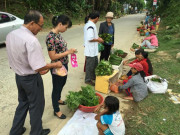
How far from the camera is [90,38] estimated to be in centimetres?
400

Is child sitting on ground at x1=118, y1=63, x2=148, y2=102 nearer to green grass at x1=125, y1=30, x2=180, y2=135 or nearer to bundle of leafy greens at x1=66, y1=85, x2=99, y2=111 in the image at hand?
green grass at x1=125, y1=30, x2=180, y2=135

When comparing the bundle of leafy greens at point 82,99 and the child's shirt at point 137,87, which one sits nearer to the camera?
the bundle of leafy greens at point 82,99

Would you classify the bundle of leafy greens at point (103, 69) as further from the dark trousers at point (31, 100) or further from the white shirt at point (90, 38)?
the dark trousers at point (31, 100)

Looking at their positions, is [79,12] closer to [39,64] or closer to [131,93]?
[131,93]

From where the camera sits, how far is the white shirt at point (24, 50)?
6.37 ft

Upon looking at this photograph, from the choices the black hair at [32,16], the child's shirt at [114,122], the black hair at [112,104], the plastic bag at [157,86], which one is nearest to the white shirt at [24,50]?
the black hair at [32,16]

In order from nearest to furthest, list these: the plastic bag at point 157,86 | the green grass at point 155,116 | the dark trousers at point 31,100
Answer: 1. the dark trousers at point 31,100
2. the green grass at point 155,116
3. the plastic bag at point 157,86

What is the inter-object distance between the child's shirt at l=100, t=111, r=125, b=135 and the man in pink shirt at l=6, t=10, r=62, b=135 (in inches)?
38.6

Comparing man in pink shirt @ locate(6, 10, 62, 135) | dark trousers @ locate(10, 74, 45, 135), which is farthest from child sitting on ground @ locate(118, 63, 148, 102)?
dark trousers @ locate(10, 74, 45, 135)

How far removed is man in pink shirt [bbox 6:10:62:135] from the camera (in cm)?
196

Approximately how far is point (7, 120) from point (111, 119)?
2.05 meters

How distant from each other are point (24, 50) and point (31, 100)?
77 cm

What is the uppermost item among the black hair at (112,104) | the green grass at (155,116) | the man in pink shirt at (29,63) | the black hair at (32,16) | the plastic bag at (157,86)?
the black hair at (32,16)

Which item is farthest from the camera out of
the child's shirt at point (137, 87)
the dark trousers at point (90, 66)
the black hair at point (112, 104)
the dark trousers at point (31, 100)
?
the dark trousers at point (90, 66)
